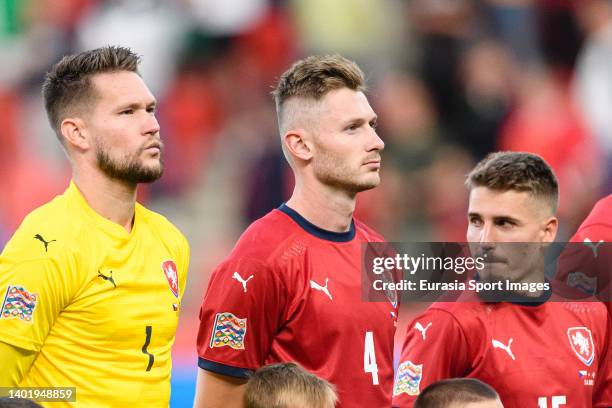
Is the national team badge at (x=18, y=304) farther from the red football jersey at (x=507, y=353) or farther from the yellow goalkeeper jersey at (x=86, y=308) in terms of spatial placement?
the red football jersey at (x=507, y=353)

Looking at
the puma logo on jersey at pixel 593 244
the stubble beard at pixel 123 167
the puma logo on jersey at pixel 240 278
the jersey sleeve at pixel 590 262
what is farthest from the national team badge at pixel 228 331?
the puma logo on jersey at pixel 593 244

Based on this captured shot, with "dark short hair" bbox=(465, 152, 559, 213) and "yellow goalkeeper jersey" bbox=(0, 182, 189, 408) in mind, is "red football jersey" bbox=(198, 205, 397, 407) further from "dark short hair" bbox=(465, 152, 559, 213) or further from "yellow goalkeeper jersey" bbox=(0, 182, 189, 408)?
"dark short hair" bbox=(465, 152, 559, 213)

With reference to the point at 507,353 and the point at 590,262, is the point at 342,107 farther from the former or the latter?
the point at 590,262

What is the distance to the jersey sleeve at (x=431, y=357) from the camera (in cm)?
435

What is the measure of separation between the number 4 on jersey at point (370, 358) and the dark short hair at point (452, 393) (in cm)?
32

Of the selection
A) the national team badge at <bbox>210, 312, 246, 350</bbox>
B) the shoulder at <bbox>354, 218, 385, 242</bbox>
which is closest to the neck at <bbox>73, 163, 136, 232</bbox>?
the national team badge at <bbox>210, 312, 246, 350</bbox>

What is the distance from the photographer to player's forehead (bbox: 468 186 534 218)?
15.2 ft

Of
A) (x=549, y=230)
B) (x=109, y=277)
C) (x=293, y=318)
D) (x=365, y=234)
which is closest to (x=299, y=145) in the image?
(x=365, y=234)

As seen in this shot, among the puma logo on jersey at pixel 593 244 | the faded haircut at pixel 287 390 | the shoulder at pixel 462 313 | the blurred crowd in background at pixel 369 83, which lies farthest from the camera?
the blurred crowd in background at pixel 369 83

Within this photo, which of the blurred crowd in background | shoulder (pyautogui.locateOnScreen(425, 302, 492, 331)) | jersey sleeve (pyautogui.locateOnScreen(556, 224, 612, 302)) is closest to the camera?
shoulder (pyautogui.locateOnScreen(425, 302, 492, 331))

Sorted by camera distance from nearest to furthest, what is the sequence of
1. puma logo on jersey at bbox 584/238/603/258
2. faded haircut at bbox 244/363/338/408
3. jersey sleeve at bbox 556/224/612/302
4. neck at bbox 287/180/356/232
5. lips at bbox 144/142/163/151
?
faded haircut at bbox 244/363/338/408 → lips at bbox 144/142/163/151 → neck at bbox 287/180/356/232 → jersey sleeve at bbox 556/224/612/302 → puma logo on jersey at bbox 584/238/603/258

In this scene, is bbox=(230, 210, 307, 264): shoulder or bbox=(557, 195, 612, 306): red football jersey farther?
bbox=(557, 195, 612, 306): red football jersey

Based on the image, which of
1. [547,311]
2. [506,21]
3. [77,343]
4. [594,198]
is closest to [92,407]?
[77,343]

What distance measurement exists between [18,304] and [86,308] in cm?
24
